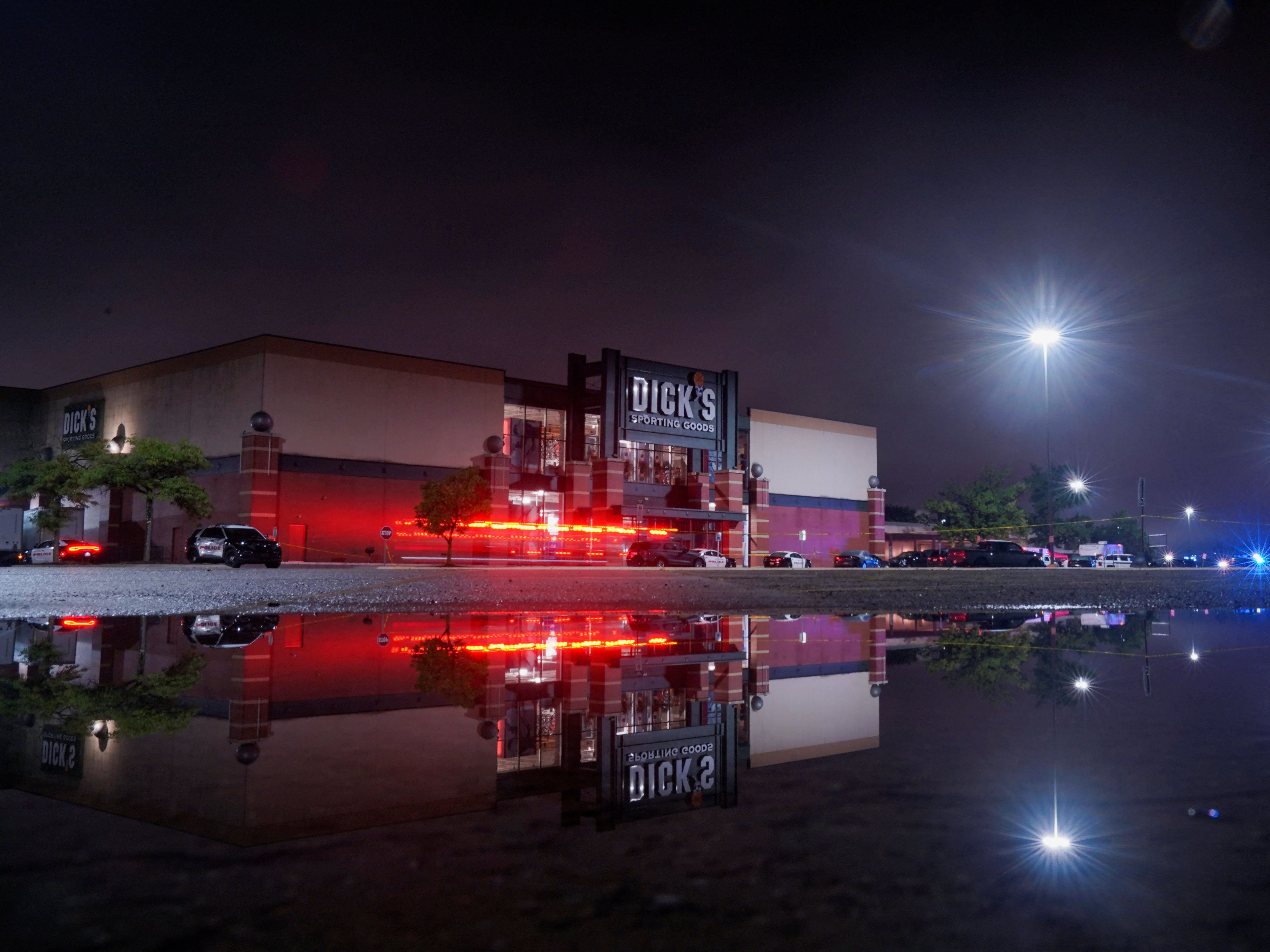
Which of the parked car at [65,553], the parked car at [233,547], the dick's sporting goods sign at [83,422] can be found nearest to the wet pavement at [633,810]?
the parked car at [233,547]

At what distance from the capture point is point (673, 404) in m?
61.5

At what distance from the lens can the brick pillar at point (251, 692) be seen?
13.9 ft

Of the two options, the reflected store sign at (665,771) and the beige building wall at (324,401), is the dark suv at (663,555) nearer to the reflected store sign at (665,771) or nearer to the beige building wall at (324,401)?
the beige building wall at (324,401)

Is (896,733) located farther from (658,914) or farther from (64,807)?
(64,807)

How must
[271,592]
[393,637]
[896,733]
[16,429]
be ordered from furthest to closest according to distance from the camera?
[16,429], [271,592], [393,637], [896,733]

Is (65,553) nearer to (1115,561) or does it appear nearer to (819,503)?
(819,503)

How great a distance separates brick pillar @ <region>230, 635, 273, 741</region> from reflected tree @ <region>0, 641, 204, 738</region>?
0.25 metres

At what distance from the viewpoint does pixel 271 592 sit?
15.5 m

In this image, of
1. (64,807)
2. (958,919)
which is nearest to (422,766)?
(64,807)

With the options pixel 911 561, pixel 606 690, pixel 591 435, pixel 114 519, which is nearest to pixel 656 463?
pixel 591 435

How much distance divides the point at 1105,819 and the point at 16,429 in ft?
273

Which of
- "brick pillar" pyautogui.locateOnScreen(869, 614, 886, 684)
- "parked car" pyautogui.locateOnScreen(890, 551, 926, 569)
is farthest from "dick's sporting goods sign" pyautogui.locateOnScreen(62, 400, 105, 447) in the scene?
"brick pillar" pyautogui.locateOnScreen(869, 614, 886, 684)

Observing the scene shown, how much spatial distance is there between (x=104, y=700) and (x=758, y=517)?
211 feet

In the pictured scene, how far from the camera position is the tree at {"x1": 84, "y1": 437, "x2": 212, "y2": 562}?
4588 cm
